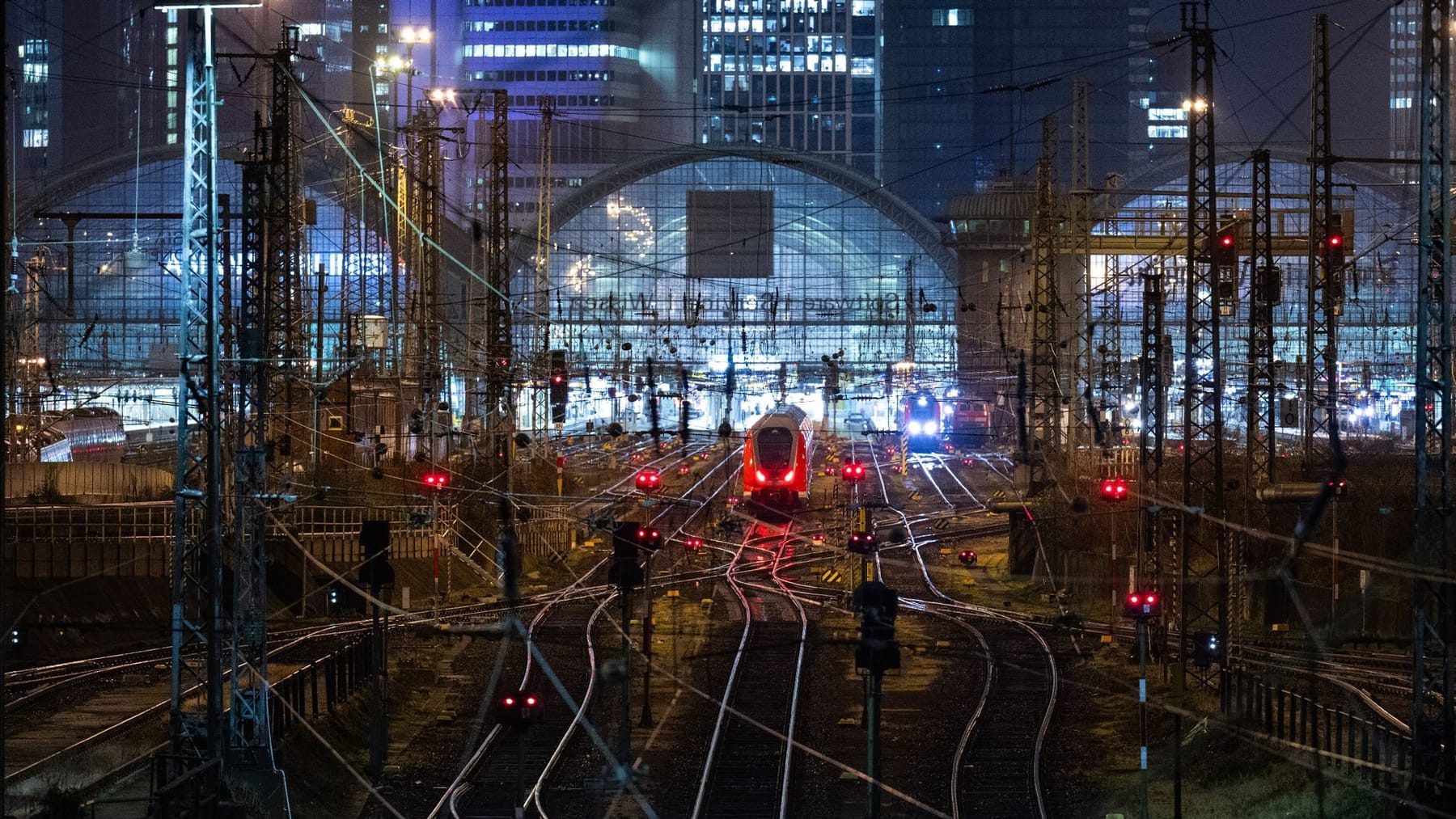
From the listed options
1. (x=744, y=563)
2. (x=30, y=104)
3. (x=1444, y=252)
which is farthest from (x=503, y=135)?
(x=30, y=104)

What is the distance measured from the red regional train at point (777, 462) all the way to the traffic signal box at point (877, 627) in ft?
81.7

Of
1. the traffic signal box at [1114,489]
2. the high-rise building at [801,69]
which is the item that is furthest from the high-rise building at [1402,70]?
the traffic signal box at [1114,489]

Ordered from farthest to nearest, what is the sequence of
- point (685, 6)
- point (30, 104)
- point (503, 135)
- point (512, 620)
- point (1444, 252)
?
point (685, 6), point (30, 104), point (503, 135), point (512, 620), point (1444, 252)

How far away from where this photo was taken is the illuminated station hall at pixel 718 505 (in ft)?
46.2

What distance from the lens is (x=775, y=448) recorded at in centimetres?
3625

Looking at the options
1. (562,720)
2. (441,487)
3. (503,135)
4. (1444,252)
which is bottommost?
(562,720)

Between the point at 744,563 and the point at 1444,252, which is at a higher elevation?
the point at 1444,252

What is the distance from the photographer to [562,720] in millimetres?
17562

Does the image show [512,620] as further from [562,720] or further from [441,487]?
[441,487]

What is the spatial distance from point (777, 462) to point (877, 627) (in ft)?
84.0

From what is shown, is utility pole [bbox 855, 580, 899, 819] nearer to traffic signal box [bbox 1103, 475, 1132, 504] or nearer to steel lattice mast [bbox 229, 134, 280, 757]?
steel lattice mast [bbox 229, 134, 280, 757]

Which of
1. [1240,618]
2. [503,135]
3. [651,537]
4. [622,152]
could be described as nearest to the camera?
[651,537]

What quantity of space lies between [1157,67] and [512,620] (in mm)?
110139

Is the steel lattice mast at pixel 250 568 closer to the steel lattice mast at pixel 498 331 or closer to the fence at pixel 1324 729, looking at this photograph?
the fence at pixel 1324 729
